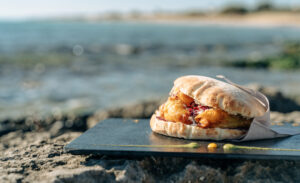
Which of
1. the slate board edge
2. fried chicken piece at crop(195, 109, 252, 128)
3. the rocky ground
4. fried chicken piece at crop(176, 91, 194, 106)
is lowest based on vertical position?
the rocky ground

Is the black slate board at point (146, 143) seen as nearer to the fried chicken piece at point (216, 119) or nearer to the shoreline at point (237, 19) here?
the fried chicken piece at point (216, 119)

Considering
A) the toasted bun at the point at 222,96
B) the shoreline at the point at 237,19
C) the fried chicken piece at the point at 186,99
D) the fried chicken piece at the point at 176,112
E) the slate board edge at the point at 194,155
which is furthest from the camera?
the shoreline at the point at 237,19

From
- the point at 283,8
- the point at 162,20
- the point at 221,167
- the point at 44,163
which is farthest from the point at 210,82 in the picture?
the point at 162,20

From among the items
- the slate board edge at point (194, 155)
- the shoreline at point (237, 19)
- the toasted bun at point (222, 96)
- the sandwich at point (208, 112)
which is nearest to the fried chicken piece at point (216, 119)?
the sandwich at point (208, 112)

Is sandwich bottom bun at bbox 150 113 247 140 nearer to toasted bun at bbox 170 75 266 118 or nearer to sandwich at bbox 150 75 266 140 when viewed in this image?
sandwich at bbox 150 75 266 140

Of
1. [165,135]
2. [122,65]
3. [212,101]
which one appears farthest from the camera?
[122,65]

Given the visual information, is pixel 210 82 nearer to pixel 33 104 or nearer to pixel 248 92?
pixel 248 92

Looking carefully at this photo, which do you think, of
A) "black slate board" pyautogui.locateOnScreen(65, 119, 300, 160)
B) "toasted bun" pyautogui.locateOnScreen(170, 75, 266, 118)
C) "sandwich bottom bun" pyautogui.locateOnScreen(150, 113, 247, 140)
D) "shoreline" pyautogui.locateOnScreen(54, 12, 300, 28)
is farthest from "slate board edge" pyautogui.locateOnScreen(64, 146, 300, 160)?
"shoreline" pyautogui.locateOnScreen(54, 12, 300, 28)
